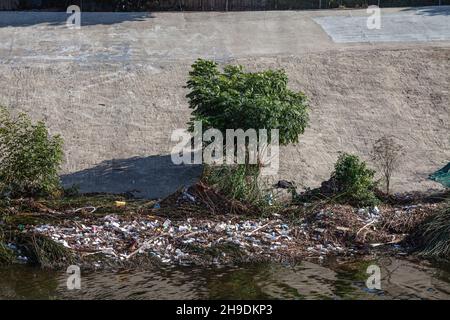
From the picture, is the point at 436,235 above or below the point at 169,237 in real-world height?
above

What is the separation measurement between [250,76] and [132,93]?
11.1 ft

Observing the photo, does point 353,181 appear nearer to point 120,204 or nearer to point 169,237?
point 169,237

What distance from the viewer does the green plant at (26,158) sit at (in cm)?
1438

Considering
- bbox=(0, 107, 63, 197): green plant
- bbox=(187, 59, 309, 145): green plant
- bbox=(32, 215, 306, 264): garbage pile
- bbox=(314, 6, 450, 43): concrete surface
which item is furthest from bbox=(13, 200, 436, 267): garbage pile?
bbox=(314, 6, 450, 43): concrete surface

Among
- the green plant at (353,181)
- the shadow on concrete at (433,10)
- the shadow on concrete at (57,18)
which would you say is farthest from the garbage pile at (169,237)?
the shadow on concrete at (433,10)

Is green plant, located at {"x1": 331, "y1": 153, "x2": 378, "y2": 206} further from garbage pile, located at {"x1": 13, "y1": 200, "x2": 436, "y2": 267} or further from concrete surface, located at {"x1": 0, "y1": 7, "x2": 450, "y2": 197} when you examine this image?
concrete surface, located at {"x1": 0, "y1": 7, "x2": 450, "y2": 197}

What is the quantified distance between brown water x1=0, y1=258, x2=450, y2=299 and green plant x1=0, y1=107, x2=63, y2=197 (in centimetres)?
189

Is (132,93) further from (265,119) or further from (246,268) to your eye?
(246,268)

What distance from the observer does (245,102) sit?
1471 cm

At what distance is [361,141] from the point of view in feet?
55.4

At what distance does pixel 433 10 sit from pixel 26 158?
455 inches

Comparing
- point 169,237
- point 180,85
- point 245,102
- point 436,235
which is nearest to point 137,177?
point 169,237

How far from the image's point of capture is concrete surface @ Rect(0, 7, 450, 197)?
1619 cm
